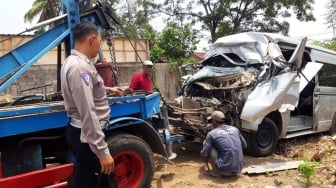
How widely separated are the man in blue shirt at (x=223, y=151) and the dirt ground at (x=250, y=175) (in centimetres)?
15

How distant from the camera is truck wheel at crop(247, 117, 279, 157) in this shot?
23.8ft

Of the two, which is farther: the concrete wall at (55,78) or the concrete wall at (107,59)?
the concrete wall at (107,59)

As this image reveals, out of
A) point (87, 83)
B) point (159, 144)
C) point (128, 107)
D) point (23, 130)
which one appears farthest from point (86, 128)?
point (159, 144)

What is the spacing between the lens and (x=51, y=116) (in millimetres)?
4023

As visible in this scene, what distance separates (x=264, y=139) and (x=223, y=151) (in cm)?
184

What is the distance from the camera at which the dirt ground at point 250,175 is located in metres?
5.59

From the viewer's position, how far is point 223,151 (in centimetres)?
590

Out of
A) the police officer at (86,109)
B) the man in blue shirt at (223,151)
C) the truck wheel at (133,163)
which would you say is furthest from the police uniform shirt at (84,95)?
the man in blue shirt at (223,151)

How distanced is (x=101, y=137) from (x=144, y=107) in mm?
1947

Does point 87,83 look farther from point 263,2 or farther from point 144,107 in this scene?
point 263,2

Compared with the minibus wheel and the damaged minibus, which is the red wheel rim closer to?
the damaged minibus

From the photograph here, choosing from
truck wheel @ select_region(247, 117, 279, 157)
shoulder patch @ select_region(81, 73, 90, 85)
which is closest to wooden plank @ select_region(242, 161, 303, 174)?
truck wheel @ select_region(247, 117, 279, 157)

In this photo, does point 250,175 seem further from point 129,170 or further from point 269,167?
point 129,170

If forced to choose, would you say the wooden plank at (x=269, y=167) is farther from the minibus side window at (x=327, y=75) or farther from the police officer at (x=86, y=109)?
the police officer at (x=86, y=109)
